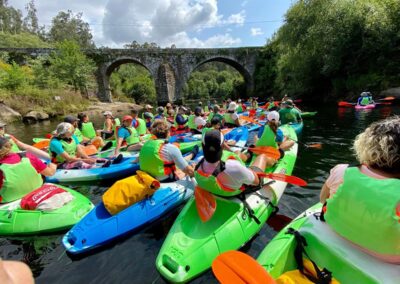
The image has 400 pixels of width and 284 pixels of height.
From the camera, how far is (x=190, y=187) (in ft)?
15.0

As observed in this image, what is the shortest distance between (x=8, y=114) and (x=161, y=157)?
64.2 feet

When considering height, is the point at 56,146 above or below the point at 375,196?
below

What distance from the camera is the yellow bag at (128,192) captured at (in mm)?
3832

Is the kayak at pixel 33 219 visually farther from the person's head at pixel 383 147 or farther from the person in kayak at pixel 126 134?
the person's head at pixel 383 147

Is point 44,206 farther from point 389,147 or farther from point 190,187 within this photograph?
point 389,147

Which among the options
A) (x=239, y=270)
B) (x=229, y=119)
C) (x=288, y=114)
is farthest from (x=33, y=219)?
(x=288, y=114)

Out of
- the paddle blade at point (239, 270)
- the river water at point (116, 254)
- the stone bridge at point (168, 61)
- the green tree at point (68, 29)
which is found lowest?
the river water at point (116, 254)

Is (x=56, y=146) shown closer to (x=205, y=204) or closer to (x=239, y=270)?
(x=205, y=204)

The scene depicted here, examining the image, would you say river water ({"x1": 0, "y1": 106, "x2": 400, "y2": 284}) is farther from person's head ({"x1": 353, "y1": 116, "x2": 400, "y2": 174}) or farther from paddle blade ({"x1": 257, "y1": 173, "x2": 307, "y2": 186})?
person's head ({"x1": 353, "y1": 116, "x2": 400, "y2": 174})

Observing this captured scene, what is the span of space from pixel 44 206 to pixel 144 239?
159 cm

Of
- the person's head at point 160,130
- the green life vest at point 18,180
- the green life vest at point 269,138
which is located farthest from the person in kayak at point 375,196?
the green life vest at point 18,180

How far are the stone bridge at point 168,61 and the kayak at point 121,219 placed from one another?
28182mm

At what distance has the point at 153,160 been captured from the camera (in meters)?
4.23

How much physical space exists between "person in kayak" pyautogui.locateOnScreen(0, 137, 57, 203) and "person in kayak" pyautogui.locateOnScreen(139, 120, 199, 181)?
5.02 ft
